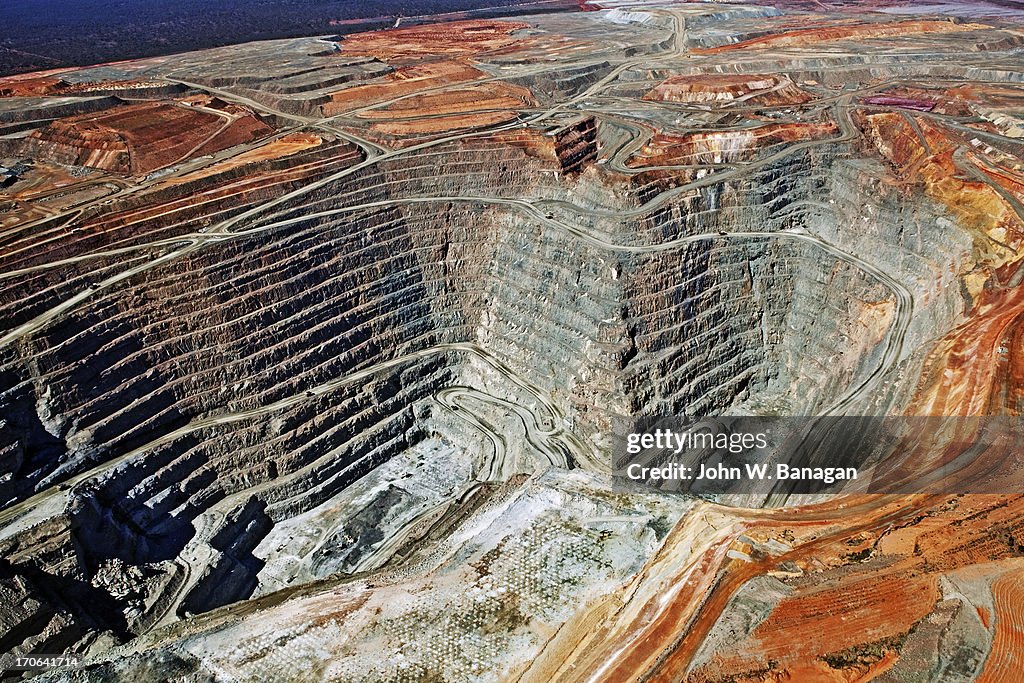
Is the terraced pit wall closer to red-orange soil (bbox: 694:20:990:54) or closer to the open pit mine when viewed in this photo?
the open pit mine

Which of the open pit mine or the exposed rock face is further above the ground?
the exposed rock face

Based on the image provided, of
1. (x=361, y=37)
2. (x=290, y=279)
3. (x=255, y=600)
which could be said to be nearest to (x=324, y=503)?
(x=255, y=600)

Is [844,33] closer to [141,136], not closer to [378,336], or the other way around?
[378,336]

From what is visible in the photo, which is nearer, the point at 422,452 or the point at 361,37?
the point at 422,452

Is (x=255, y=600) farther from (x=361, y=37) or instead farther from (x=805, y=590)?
(x=361, y=37)

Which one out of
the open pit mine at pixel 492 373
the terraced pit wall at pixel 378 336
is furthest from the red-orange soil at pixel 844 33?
the terraced pit wall at pixel 378 336

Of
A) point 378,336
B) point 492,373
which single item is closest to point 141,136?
point 378,336

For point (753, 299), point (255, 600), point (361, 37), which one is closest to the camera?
point (255, 600)

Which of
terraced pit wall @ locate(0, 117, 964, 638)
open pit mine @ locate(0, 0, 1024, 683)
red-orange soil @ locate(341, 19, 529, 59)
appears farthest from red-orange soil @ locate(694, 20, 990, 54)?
terraced pit wall @ locate(0, 117, 964, 638)
